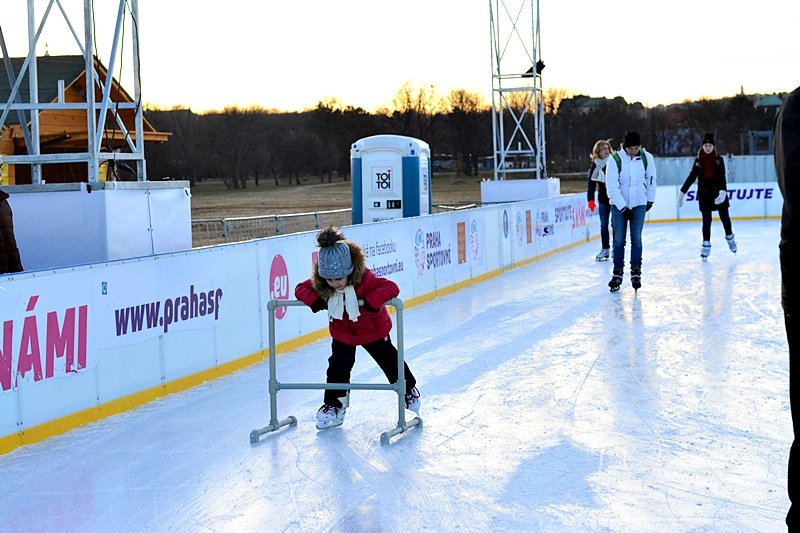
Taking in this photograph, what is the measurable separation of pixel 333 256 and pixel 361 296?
0.27 meters

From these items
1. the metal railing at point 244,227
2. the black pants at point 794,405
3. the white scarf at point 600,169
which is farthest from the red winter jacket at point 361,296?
the metal railing at point 244,227

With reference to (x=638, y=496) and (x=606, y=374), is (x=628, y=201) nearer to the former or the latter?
(x=606, y=374)

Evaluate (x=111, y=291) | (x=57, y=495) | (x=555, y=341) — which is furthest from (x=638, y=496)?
(x=555, y=341)

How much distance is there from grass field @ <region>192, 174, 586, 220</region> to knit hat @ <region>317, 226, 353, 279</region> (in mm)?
27560

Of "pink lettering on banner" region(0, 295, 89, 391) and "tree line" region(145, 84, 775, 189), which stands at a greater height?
"tree line" region(145, 84, 775, 189)

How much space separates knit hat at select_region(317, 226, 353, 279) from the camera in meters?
5.59

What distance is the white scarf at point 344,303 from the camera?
5684mm

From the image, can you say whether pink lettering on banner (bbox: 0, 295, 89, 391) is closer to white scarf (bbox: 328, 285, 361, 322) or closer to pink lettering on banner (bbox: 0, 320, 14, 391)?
pink lettering on banner (bbox: 0, 320, 14, 391)

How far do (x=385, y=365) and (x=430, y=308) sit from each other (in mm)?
5913

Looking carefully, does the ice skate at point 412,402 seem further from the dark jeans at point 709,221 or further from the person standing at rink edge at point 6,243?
the dark jeans at point 709,221

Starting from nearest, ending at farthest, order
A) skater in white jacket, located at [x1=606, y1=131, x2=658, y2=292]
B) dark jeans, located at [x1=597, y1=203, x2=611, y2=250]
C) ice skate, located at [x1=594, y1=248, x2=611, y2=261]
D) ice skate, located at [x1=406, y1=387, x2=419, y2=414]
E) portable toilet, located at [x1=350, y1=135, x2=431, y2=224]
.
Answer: ice skate, located at [x1=406, y1=387, x2=419, y2=414], skater in white jacket, located at [x1=606, y1=131, x2=658, y2=292], dark jeans, located at [x1=597, y1=203, x2=611, y2=250], ice skate, located at [x1=594, y1=248, x2=611, y2=261], portable toilet, located at [x1=350, y1=135, x2=431, y2=224]

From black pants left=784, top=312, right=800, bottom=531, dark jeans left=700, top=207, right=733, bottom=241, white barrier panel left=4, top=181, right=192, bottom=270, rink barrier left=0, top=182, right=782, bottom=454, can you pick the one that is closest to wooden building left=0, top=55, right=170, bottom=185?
white barrier panel left=4, top=181, right=192, bottom=270

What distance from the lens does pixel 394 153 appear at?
18203 mm

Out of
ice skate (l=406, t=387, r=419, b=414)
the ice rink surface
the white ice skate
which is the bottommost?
the ice rink surface
